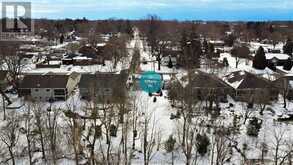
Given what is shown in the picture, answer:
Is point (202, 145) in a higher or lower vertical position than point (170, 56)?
lower

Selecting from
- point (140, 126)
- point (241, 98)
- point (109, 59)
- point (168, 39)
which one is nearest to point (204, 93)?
point (241, 98)

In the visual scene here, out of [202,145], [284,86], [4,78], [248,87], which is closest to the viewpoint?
[202,145]

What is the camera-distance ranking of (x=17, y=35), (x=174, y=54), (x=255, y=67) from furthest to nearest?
1. (x=17, y=35)
2. (x=174, y=54)
3. (x=255, y=67)

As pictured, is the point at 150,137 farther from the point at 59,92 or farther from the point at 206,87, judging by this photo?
the point at 59,92

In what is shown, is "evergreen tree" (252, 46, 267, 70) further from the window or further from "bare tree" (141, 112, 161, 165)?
the window

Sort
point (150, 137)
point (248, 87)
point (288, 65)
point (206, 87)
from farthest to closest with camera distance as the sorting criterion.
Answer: point (288, 65) → point (248, 87) → point (206, 87) → point (150, 137)

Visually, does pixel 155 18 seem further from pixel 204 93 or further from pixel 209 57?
pixel 204 93

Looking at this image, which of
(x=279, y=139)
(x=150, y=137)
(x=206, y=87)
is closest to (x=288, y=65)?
(x=206, y=87)

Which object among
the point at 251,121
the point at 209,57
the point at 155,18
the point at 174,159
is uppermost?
the point at 155,18

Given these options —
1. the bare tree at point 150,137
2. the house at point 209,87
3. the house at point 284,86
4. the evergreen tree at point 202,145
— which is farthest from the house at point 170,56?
the evergreen tree at point 202,145
